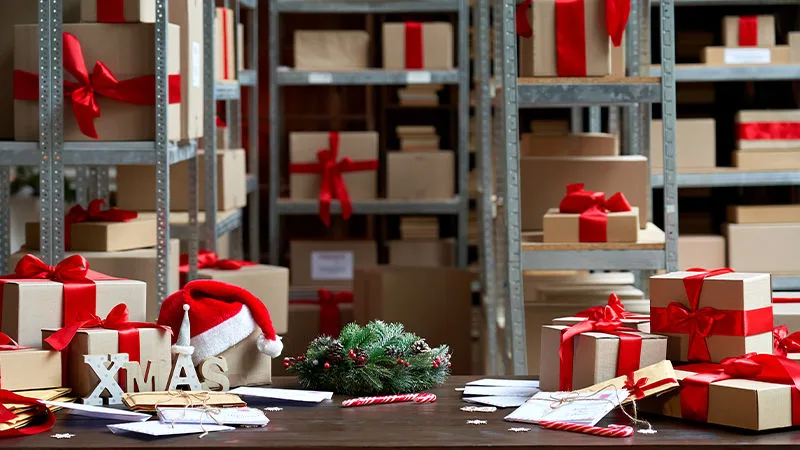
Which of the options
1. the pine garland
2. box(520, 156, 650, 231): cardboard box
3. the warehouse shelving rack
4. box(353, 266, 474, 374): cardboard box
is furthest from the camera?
box(353, 266, 474, 374): cardboard box

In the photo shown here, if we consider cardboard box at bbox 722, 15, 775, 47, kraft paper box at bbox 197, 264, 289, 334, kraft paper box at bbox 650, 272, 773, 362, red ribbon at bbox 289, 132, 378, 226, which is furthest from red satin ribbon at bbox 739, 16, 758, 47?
kraft paper box at bbox 650, 272, 773, 362

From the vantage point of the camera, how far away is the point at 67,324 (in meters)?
2.25

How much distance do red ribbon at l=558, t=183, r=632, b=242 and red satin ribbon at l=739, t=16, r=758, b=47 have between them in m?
2.05

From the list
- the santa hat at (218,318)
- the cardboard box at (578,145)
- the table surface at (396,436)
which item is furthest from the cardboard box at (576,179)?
the table surface at (396,436)

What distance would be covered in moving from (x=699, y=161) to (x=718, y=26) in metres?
0.85

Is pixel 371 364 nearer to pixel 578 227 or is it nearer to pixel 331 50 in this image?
pixel 578 227

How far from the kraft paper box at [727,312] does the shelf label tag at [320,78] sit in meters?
3.49

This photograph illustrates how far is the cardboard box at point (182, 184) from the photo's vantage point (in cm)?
431

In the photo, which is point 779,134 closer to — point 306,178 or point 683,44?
point 683,44

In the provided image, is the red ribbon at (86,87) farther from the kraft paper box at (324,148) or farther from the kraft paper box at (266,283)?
the kraft paper box at (324,148)

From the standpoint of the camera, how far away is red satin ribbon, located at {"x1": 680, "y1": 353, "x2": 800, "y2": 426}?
1900 mm

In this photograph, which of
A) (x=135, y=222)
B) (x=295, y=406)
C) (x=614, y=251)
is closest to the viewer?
(x=295, y=406)

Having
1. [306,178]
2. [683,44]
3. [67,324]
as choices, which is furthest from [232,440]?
[683,44]

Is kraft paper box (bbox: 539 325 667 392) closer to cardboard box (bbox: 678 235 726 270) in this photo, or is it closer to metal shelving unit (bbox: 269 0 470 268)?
cardboard box (bbox: 678 235 726 270)
